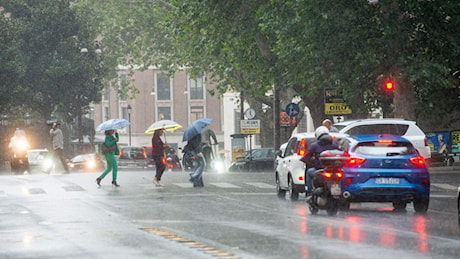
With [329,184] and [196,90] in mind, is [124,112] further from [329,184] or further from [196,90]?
[329,184]

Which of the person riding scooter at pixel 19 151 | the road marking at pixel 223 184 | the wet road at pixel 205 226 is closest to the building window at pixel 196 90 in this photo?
the person riding scooter at pixel 19 151

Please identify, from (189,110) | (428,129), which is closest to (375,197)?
(428,129)

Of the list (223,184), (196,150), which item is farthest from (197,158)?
(223,184)

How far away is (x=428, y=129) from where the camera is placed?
5141 centimetres

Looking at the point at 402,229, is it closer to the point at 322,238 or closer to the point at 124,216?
the point at 322,238

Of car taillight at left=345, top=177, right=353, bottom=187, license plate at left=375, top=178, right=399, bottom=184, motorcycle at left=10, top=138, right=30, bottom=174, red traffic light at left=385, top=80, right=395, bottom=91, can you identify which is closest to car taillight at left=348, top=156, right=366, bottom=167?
car taillight at left=345, top=177, right=353, bottom=187

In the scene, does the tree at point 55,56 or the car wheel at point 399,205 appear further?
the tree at point 55,56

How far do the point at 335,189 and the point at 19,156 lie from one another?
2852 cm

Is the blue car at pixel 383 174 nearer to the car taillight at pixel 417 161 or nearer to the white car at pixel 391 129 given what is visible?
the car taillight at pixel 417 161

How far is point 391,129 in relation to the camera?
34.4m

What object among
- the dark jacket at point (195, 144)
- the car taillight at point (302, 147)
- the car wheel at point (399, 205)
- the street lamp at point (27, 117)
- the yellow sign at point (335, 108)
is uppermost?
the street lamp at point (27, 117)

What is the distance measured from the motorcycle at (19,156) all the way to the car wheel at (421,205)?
27271 millimetres

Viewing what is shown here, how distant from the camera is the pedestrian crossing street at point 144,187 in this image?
1217 inches

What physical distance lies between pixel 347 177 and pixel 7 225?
6.25 metres
